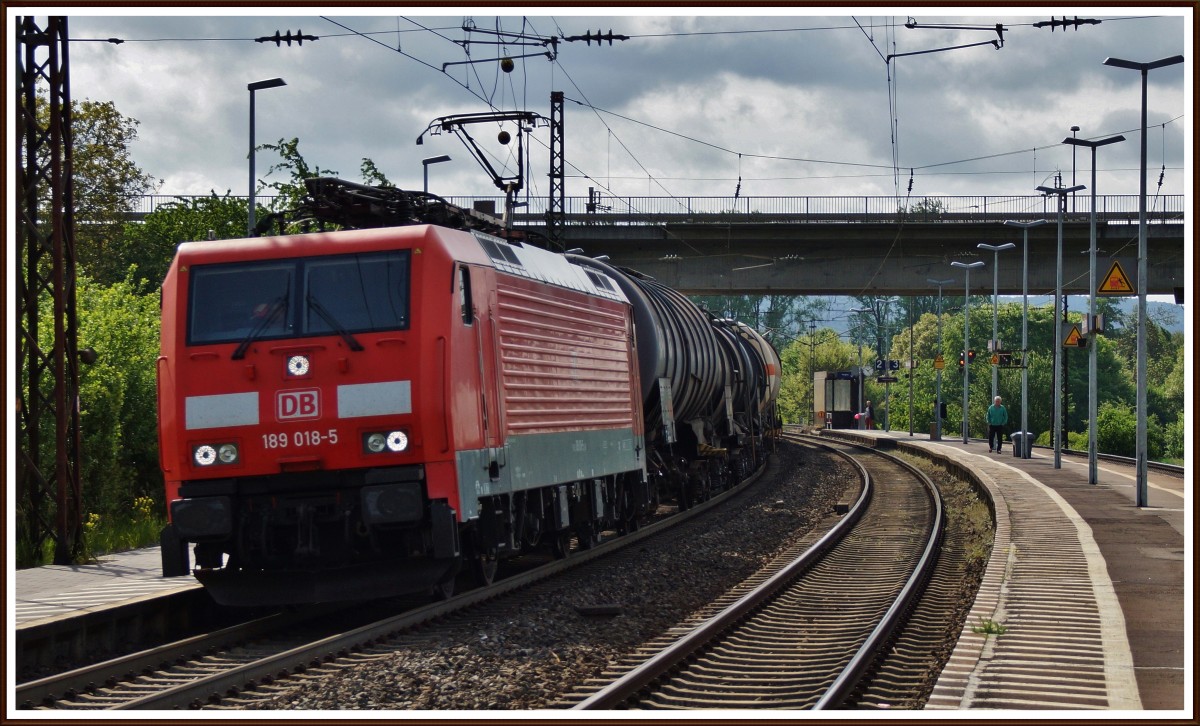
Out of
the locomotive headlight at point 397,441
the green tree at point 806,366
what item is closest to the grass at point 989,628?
the locomotive headlight at point 397,441

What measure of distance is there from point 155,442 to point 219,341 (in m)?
9.95

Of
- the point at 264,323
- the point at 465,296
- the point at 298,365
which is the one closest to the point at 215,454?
the point at 298,365

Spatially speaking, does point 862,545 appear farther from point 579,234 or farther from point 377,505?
point 579,234

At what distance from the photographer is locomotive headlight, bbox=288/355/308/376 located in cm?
1141

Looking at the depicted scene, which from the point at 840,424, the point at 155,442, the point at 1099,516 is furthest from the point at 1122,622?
the point at 840,424

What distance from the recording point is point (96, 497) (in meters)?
18.6

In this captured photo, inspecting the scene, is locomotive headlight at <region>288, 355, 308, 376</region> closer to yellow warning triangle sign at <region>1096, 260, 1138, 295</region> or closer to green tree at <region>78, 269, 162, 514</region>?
green tree at <region>78, 269, 162, 514</region>

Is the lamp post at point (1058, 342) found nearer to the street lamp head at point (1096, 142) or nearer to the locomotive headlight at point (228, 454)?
the street lamp head at point (1096, 142)

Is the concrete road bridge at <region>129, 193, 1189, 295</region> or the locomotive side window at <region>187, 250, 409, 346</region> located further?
the concrete road bridge at <region>129, 193, 1189, 295</region>

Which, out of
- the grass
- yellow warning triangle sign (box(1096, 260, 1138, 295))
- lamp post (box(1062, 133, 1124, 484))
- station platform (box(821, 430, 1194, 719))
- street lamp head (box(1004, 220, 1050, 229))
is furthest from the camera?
street lamp head (box(1004, 220, 1050, 229))

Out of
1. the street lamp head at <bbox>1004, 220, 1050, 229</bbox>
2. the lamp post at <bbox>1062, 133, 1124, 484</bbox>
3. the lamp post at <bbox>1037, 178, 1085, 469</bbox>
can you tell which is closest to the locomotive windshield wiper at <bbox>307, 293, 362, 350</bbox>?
the lamp post at <bbox>1062, 133, 1124, 484</bbox>

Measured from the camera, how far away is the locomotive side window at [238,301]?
11625 millimetres

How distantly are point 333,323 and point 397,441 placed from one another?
45.7 inches

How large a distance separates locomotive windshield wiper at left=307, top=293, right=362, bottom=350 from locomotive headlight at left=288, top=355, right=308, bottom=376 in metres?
0.35
